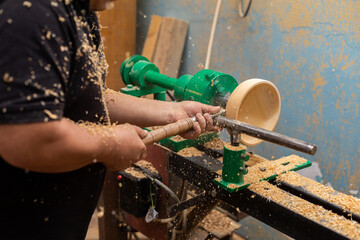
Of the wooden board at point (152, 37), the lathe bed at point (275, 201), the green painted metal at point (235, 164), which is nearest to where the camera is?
the lathe bed at point (275, 201)

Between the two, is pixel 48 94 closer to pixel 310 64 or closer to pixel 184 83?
pixel 184 83

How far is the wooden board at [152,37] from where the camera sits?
2.70 meters

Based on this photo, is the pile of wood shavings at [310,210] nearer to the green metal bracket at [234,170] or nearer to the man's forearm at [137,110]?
the green metal bracket at [234,170]

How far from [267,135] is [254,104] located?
1.00 ft

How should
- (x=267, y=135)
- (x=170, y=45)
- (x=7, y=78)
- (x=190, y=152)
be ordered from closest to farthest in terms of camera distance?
(x=7, y=78), (x=267, y=135), (x=190, y=152), (x=170, y=45)

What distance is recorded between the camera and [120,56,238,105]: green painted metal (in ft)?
4.26

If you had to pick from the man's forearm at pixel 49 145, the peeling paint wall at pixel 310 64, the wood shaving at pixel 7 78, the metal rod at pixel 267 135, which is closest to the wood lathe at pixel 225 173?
the metal rod at pixel 267 135

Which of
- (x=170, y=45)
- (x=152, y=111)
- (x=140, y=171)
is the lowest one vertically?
(x=140, y=171)

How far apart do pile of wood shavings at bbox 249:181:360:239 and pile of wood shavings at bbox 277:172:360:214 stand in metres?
0.06

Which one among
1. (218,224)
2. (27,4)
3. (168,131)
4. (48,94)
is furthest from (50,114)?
(218,224)

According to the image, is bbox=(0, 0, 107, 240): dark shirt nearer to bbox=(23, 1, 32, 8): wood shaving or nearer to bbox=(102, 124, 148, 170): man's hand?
bbox=(23, 1, 32, 8): wood shaving

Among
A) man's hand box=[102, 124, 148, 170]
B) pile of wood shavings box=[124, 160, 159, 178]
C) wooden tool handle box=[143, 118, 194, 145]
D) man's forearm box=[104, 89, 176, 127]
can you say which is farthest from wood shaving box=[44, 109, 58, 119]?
pile of wood shavings box=[124, 160, 159, 178]

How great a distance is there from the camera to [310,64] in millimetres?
1837

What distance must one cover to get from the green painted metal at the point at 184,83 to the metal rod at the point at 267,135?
0.55 ft
